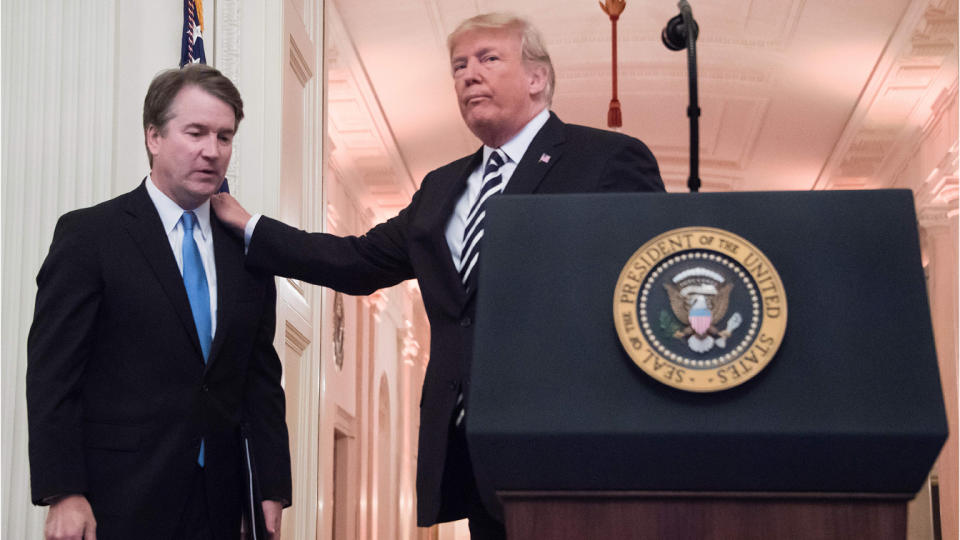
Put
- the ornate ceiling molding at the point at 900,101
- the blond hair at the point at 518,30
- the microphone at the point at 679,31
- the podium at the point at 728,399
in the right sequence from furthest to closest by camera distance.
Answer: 1. the ornate ceiling molding at the point at 900,101
2. the blond hair at the point at 518,30
3. the microphone at the point at 679,31
4. the podium at the point at 728,399

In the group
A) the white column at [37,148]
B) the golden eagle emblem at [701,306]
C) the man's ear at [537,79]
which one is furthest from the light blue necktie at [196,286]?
the golden eagle emblem at [701,306]

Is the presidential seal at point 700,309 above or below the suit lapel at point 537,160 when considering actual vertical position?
below

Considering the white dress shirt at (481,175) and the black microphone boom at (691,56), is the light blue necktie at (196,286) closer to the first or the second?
the white dress shirt at (481,175)

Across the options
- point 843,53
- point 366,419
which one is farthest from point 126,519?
point 366,419

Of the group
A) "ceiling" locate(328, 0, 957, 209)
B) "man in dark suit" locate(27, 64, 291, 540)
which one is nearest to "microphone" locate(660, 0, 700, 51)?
"man in dark suit" locate(27, 64, 291, 540)

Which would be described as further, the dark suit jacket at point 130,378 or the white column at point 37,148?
the white column at point 37,148

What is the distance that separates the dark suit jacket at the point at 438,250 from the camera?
6.70 feet

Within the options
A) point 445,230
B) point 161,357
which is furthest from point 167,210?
point 445,230

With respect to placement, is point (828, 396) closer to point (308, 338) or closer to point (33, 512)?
point (33, 512)

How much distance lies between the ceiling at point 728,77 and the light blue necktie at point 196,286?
672 centimetres

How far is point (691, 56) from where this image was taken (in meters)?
1.68

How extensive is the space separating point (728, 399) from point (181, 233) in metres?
1.48

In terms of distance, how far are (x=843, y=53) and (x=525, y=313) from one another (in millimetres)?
9288

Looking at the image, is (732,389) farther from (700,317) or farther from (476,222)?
(476,222)
